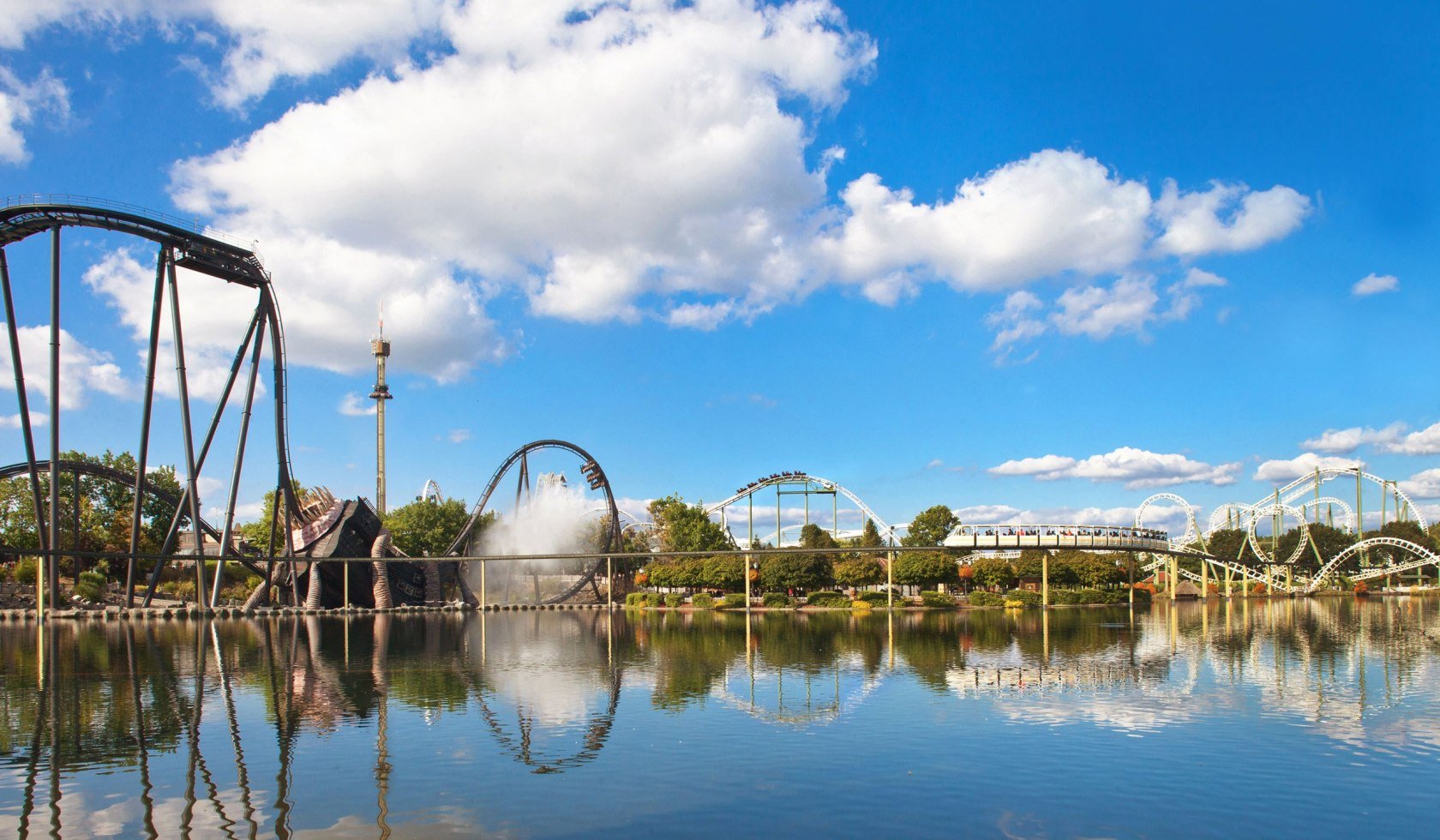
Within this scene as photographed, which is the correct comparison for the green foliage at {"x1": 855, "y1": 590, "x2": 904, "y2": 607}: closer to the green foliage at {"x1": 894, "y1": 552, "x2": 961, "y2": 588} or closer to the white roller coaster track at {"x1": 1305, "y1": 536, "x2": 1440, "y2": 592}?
the green foliage at {"x1": 894, "y1": 552, "x2": 961, "y2": 588}

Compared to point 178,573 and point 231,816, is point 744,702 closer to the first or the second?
point 231,816

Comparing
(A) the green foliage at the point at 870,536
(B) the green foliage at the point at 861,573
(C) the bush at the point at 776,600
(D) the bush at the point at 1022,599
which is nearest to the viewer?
(D) the bush at the point at 1022,599

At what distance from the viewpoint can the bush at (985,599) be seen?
246ft

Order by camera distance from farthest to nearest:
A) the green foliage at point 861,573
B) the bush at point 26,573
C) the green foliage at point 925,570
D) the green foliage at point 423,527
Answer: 1. the green foliage at point 423,527
2. the green foliage at point 861,573
3. the green foliage at point 925,570
4. the bush at point 26,573

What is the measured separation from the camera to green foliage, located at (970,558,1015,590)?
8262cm

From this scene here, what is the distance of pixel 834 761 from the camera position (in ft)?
59.0

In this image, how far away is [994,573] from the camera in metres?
82.6

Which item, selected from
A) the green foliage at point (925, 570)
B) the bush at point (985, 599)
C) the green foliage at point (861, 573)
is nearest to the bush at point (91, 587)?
the green foliage at point (861, 573)

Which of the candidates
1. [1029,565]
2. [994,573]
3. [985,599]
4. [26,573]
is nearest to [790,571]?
[985,599]

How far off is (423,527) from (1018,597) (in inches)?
2311

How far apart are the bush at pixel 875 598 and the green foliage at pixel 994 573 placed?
11.6 m

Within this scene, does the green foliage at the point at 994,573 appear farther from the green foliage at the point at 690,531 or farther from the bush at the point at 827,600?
the green foliage at the point at 690,531

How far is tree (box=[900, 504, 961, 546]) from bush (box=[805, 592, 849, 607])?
34.7 metres

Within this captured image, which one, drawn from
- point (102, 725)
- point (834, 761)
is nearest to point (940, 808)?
point (834, 761)
